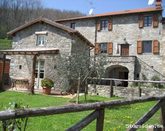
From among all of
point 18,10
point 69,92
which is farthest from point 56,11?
point 69,92

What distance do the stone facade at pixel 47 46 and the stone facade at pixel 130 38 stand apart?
576 cm

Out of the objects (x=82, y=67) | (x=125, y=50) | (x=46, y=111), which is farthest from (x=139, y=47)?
(x=46, y=111)

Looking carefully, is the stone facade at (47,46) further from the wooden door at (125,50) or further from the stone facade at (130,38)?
the wooden door at (125,50)

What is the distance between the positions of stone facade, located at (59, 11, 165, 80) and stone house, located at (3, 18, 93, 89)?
18.8 ft

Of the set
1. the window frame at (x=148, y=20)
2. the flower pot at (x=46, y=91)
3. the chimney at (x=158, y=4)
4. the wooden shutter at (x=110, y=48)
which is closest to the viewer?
the flower pot at (x=46, y=91)

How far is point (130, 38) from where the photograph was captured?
94.7 feet

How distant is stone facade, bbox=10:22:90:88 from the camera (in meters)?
A: 21.4

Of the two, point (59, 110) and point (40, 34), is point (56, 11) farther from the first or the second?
point (59, 110)

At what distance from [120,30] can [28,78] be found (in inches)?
462

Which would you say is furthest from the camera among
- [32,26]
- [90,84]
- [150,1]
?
[150,1]

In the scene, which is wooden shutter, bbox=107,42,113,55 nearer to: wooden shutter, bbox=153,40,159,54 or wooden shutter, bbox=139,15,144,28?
wooden shutter, bbox=139,15,144,28

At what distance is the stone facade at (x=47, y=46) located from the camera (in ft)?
70.2

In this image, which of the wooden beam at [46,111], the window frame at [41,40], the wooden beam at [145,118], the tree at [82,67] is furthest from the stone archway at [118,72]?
the wooden beam at [46,111]

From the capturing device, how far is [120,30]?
29.4 meters
